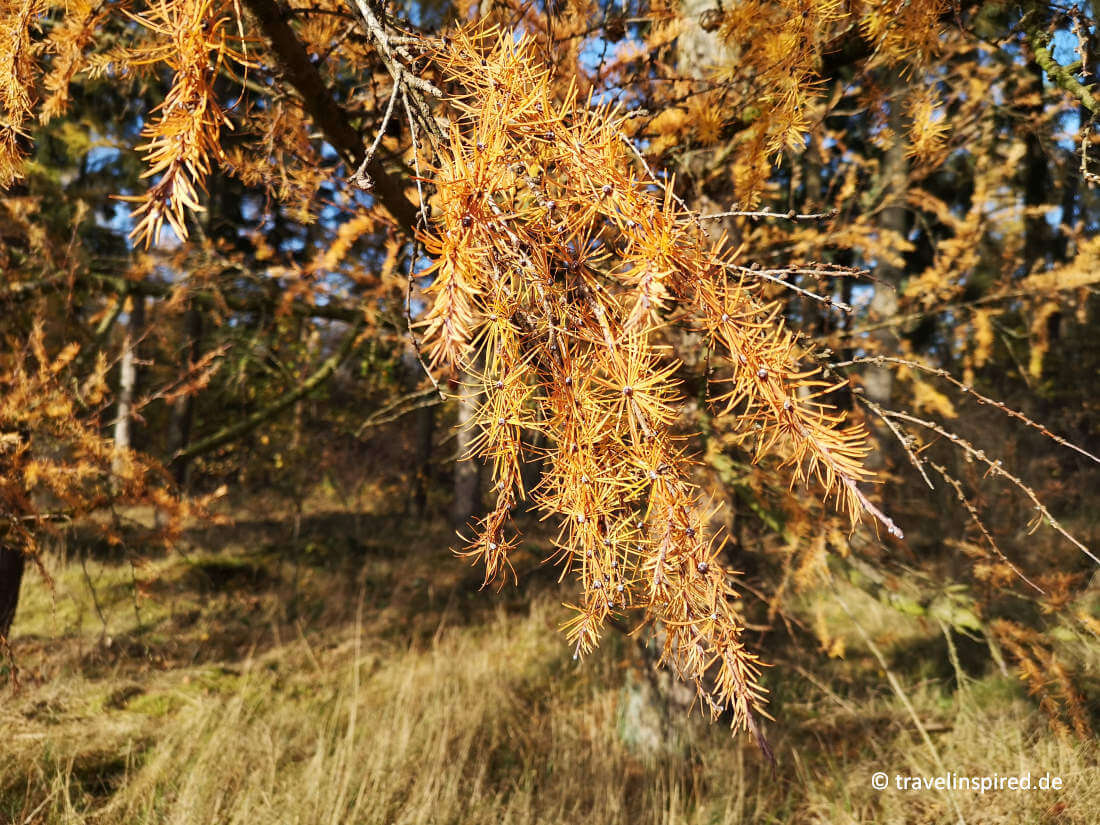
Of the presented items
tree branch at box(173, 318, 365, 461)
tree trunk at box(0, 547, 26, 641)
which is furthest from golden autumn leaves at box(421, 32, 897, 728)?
tree trunk at box(0, 547, 26, 641)

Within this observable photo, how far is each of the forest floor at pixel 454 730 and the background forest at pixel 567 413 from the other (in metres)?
0.03

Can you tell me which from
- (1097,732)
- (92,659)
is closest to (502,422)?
(1097,732)

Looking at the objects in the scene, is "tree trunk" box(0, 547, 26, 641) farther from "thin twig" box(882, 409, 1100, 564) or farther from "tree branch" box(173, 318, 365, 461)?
"thin twig" box(882, 409, 1100, 564)

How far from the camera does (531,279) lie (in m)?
0.76

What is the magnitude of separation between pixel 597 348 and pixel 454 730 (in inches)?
109

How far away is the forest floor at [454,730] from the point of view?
7.21 ft

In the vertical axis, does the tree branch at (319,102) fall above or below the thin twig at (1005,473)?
above

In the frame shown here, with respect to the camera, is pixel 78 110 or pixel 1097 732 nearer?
pixel 1097 732

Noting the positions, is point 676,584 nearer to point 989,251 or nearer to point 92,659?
point 92,659

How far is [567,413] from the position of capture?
806 millimetres

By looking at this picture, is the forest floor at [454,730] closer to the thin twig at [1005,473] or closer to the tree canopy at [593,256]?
the tree canopy at [593,256]

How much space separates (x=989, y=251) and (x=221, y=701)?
893cm

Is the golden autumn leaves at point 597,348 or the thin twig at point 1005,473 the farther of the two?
the thin twig at point 1005,473

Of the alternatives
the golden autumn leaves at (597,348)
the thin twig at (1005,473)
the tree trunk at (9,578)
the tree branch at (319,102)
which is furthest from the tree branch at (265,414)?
the thin twig at (1005,473)
